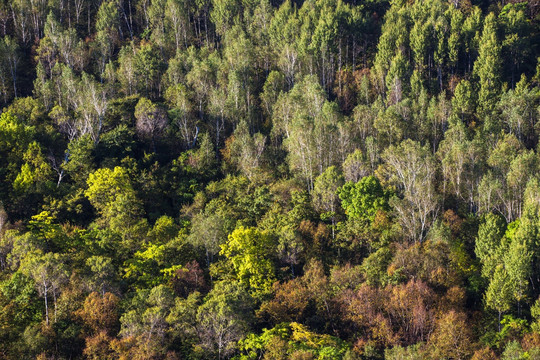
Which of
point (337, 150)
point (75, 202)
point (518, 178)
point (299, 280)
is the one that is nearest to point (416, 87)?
point (337, 150)

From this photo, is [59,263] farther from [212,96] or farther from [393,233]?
[212,96]

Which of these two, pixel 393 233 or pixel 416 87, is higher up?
pixel 416 87

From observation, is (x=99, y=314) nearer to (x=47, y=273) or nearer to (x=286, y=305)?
(x=47, y=273)

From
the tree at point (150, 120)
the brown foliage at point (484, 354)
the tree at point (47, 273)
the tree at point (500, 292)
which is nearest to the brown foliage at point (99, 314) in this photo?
the tree at point (47, 273)

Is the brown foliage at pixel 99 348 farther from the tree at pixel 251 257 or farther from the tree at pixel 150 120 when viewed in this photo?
the tree at pixel 150 120

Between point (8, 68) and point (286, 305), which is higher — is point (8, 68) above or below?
above

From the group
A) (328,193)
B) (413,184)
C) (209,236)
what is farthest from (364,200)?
(209,236)

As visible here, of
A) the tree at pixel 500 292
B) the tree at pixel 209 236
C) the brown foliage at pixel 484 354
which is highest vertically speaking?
the tree at pixel 209 236

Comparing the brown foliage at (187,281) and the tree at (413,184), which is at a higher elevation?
the tree at (413,184)
